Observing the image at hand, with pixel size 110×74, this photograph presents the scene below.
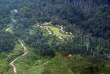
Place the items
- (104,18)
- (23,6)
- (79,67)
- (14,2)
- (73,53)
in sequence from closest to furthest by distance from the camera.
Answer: (79,67) → (73,53) → (104,18) → (23,6) → (14,2)

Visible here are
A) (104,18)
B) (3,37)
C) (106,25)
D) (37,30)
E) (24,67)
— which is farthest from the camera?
(104,18)

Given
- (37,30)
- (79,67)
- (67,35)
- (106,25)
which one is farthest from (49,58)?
(106,25)

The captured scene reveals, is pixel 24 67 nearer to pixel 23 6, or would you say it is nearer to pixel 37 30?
pixel 37 30

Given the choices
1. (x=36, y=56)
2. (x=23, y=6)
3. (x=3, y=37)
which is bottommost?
(x=36, y=56)

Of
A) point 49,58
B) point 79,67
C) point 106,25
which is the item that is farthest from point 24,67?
point 106,25

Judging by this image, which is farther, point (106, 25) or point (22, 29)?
point (106, 25)

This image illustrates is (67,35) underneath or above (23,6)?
underneath
